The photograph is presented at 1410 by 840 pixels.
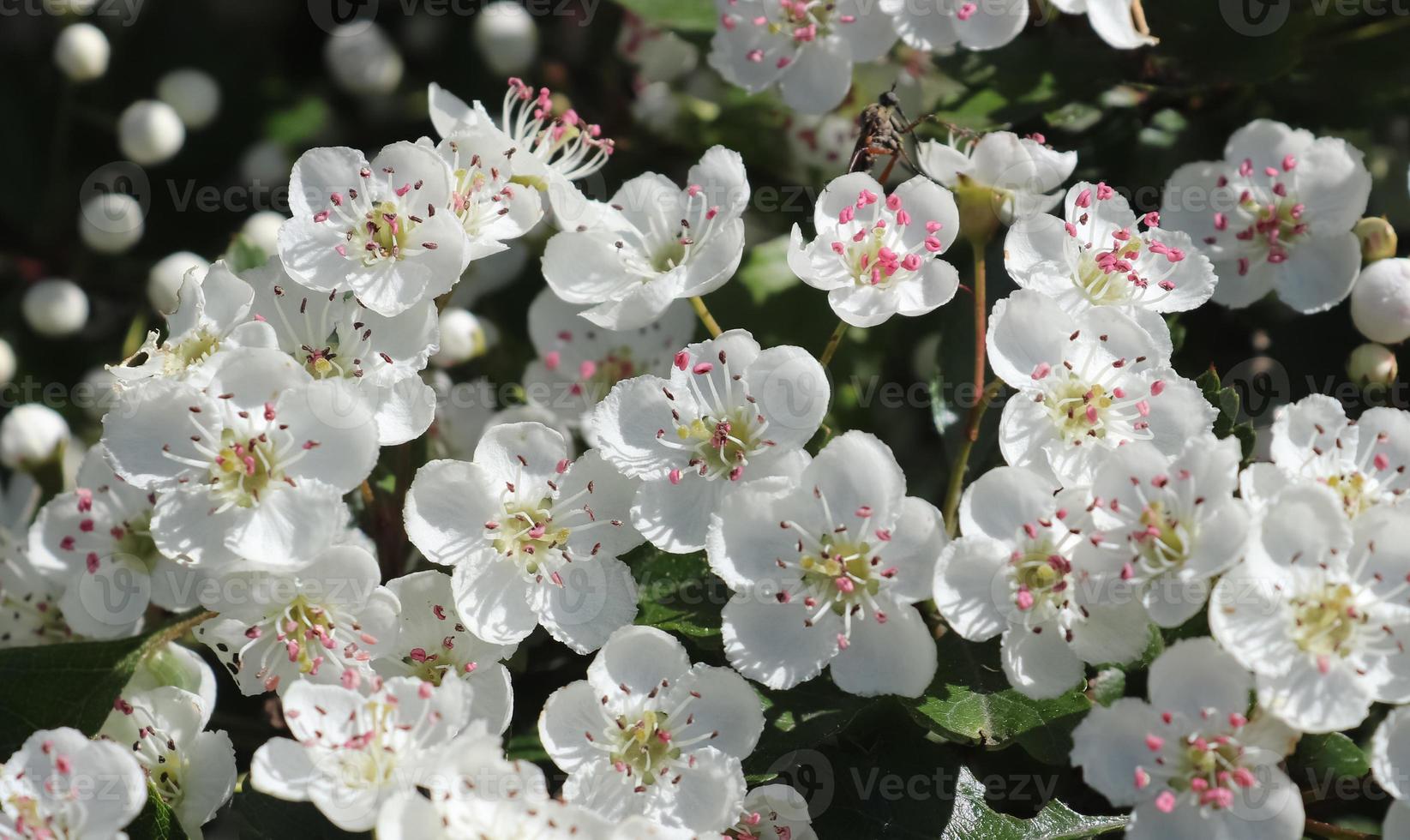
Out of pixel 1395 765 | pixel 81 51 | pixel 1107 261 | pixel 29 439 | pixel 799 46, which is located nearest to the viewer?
pixel 1395 765

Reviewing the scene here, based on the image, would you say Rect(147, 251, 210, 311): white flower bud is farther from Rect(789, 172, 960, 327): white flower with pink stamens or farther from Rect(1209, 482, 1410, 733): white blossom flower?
Rect(1209, 482, 1410, 733): white blossom flower

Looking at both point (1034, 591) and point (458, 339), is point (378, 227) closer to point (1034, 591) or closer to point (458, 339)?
point (458, 339)

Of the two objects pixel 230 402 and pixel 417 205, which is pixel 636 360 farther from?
pixel 230 402

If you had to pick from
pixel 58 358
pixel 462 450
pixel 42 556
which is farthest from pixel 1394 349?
pixel 58 358

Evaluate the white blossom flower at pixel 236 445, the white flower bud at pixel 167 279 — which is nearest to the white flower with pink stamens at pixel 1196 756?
the white blossom flower at pixel 236 445

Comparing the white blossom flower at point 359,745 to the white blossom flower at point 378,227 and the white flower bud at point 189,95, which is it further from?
the white flower bud at point 189,95

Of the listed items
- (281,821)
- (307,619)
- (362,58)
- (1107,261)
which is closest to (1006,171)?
(1107,261)
